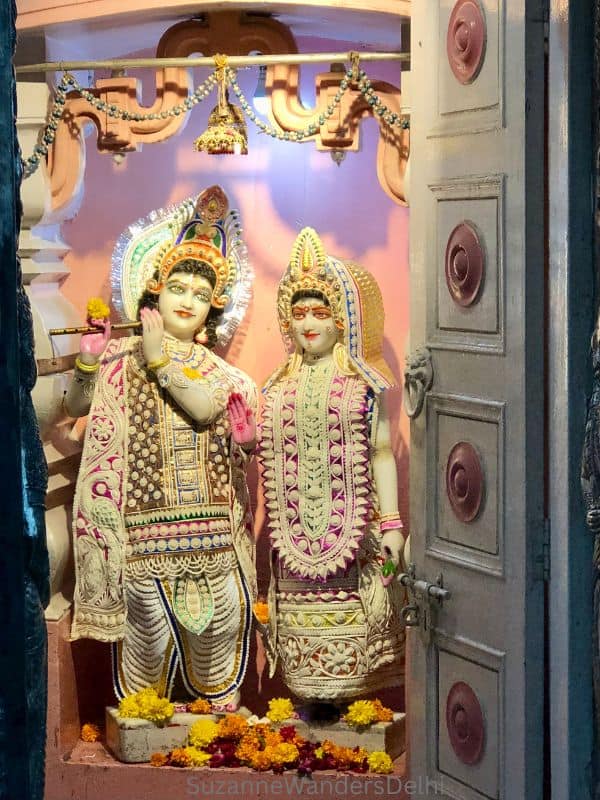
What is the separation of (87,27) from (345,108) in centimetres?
79

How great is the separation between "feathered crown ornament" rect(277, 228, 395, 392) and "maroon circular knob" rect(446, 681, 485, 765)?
0.98 meters

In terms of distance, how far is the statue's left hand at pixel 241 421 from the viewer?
4285mm

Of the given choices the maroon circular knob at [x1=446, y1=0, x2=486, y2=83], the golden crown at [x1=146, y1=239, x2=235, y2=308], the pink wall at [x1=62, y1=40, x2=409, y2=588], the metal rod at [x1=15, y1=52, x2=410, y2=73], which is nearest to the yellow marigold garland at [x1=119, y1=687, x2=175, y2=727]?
the pink wall at [x1=62, y1=40, x2=409, y2=588]

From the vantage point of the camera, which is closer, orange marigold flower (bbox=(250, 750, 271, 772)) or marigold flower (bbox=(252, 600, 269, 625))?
orange marigold flower (bbox=(250, 750, 271, 772))

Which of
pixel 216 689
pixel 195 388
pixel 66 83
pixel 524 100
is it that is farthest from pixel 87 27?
pixel 216 689

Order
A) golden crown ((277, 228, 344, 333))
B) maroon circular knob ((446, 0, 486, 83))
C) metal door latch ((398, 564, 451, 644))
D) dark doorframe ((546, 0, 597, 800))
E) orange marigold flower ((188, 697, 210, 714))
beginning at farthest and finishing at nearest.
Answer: orange marigold flower ((188, 697, 210, 714)), golden crown ((277, 228, 344, 333)), metal door latch ((398, 564, 451, 644)), maroon circular knob ((446, 0, 486, 83)), dark doorframe ((546, 0, 597, 800))

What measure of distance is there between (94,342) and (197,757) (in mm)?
1182

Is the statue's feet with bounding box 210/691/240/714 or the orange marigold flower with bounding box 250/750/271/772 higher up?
the statue's feet with bounding box 210/691/240/714

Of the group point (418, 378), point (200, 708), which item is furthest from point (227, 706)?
point (418, 378)

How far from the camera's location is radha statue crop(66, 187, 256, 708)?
4.32 metres

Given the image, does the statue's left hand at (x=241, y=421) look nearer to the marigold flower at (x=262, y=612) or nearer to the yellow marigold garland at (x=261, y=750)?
the marigold flower at (x=262, y=612)

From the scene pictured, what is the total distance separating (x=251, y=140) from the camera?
4805 millimetres

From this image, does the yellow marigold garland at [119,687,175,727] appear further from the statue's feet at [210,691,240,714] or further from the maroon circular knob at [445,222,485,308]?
the maroon circular knob at [445,222,485,308]

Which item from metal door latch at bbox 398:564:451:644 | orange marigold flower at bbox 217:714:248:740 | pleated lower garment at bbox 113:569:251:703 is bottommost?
orange marigold flower at bbox 217:714:248:740
